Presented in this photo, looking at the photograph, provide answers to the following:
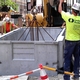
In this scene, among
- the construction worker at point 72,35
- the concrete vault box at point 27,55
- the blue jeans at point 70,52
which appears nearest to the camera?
the construction worker at point 72,35

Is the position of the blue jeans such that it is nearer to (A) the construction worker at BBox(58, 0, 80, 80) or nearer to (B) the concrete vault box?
(A) the construction worker at BBox(58, 0, 80, 80)

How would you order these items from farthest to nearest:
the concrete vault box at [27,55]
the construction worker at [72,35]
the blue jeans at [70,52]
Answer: the concrete vault box at [27,55], the blue jeans at [70,52], the construction worker at [72,35]

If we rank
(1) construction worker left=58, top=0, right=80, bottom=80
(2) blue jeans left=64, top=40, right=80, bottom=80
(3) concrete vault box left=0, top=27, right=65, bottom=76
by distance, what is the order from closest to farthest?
(1) construction worker left=58, top=0, right=80, bottom=80 → (2) blue jeans left=64, top=40, right=80, bottom=80 → (3) concrete vault box left=0, top=27, right=65, bottom=76

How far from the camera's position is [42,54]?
25.9 feet

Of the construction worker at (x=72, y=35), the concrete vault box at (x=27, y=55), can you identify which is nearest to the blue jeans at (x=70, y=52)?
the construction worker at (x=72, y=35)

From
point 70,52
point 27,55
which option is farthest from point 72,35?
point 27,55

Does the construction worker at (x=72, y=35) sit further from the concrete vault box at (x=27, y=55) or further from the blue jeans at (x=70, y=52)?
the concrete vault box at (x=27, y=55)

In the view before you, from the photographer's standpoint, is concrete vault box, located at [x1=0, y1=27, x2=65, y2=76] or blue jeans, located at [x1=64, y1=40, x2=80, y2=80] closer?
blue jeans, located at [x1=64, y1=40, x2=80, y2=80]

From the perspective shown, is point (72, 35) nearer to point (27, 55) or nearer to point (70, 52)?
point (70, 52)

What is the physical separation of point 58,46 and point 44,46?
439 mm

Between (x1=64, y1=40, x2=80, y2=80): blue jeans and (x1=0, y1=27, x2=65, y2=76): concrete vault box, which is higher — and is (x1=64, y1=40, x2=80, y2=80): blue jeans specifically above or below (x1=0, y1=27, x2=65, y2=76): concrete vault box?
above

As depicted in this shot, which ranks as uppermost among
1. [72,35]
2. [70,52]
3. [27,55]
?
[72,35]


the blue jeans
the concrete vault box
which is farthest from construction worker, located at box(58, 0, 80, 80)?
the concrete vault box

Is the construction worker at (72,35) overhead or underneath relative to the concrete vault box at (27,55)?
overhead
